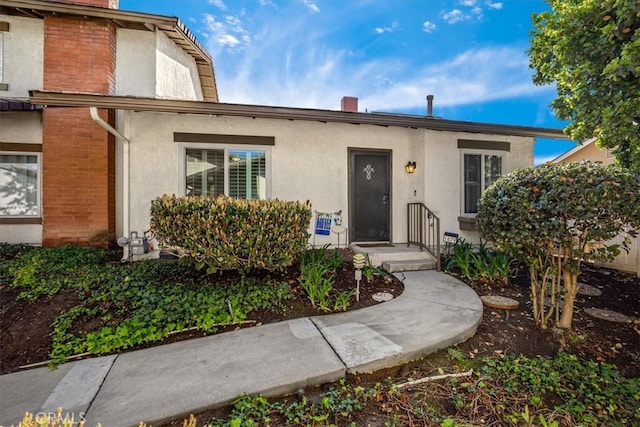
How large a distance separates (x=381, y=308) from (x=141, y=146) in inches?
211

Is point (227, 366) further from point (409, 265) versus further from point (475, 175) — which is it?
point (475, 175)

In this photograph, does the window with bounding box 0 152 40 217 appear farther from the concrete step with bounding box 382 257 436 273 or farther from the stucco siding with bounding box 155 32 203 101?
the concrete step with bounding box 382 257 436 273

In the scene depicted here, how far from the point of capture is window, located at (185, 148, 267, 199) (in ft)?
19.4

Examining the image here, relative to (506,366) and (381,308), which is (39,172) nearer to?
(381,308)

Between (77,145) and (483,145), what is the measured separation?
30.9 feet

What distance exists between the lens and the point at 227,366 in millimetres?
2469

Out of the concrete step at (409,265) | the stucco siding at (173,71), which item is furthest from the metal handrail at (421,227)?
the stucco siding at (173,71)

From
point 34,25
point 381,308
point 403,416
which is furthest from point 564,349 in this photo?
point 34,25

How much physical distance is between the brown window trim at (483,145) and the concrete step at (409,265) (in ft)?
10.1

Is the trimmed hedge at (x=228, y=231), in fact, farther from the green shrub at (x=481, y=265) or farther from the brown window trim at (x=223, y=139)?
the green shrub at (x=481, y=265)

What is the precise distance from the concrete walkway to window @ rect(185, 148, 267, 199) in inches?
138

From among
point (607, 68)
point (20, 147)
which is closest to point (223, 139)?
point (20, 147)

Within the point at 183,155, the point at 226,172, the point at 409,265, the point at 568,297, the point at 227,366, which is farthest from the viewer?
the point at 226,172

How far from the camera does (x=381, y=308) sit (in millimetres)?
3723
